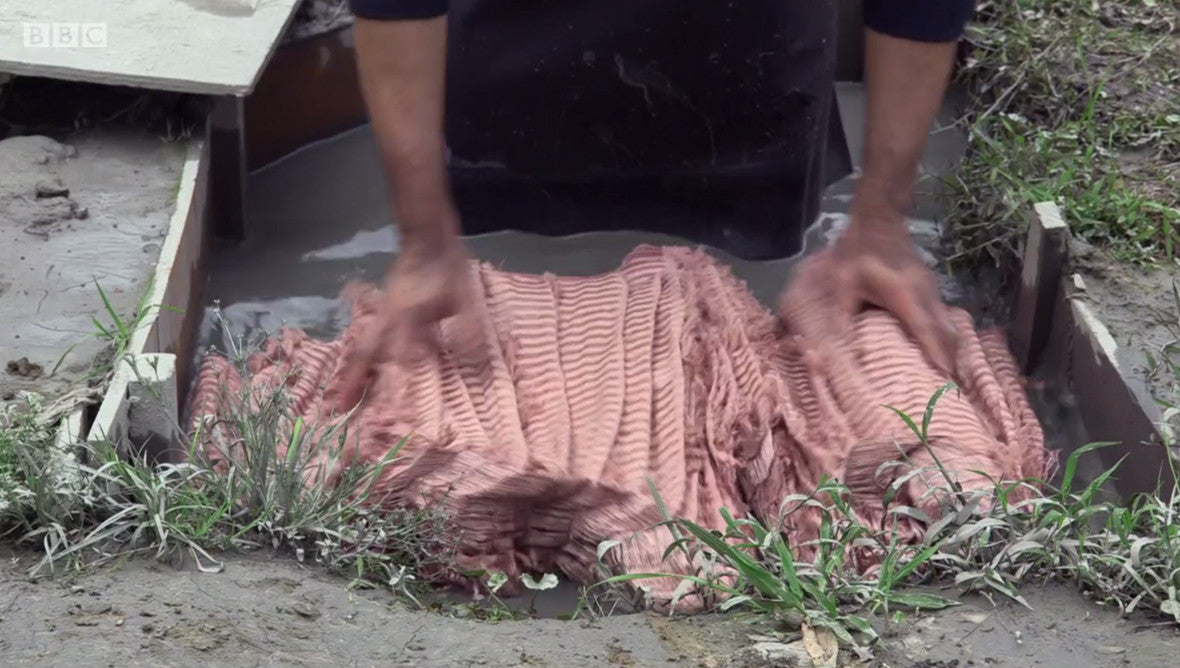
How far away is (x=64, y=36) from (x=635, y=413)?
1.72 metres

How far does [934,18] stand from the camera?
3.07 m

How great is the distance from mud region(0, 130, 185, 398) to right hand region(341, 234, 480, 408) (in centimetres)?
45

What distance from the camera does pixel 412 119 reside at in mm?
2943

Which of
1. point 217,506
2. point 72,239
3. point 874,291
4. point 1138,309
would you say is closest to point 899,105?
point 874,291

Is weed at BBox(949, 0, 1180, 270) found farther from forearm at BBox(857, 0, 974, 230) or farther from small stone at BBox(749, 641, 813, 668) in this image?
small stone at BBox(749, 641, 813, 668)

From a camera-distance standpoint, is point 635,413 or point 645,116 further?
point 645,116

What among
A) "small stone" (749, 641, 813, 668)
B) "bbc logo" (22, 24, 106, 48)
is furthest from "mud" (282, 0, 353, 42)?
"small stone" (749, 641, 813, 668)

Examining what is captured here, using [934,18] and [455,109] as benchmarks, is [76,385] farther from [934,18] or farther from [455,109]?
[934,18]

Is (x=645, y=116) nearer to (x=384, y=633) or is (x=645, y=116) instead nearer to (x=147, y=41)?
(x=147, y=41)

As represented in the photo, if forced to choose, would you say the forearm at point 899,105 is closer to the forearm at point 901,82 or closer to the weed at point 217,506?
the forearm at point 901,82

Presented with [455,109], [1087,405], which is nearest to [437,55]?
[455,109]

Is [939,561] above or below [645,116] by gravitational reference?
below

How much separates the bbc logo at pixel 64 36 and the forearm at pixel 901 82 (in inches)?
70.5

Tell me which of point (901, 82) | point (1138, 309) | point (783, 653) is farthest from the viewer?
point (901, 82)
